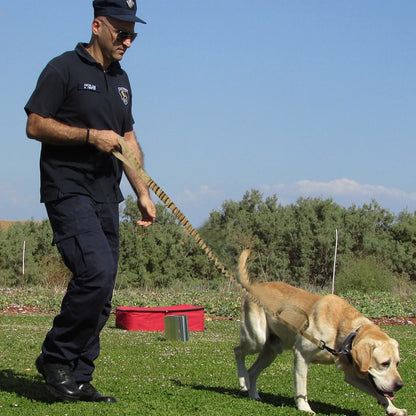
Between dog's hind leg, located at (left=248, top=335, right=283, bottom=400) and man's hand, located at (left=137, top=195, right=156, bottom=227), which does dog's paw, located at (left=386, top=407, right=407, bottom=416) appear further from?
man's hand, located at (left=137, top=195, right=156, bottom=227)

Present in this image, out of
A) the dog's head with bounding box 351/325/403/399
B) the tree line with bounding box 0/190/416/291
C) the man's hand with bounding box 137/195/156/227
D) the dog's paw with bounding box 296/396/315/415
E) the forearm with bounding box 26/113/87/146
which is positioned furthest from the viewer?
the tree line with bounding box 0/190/416/291

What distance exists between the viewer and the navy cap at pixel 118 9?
4855 millimetres

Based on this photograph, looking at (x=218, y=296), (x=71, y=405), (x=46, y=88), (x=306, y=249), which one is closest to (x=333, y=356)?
(x=71, y=405)

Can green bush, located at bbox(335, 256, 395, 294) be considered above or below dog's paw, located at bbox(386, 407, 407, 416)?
below

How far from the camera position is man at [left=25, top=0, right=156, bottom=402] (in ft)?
15.8

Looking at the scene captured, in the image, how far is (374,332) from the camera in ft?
16.8

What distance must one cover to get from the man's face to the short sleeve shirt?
0.52 ft

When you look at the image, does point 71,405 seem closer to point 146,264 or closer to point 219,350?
point 219,350

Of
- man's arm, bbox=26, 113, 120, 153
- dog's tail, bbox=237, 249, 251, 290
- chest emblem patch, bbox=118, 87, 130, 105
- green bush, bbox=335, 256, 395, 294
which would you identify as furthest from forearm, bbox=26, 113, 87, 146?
green bush, bbox=335, 256, 395, 294

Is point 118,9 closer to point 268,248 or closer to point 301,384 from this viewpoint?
point 301,384

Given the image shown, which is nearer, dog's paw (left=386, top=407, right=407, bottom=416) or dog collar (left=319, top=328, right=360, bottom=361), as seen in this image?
dog's paw (left=386, top=407, right=407, bottom=416)

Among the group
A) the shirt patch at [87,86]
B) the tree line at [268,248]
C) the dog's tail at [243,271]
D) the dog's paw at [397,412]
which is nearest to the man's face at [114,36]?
the shirt patch at [87,86]

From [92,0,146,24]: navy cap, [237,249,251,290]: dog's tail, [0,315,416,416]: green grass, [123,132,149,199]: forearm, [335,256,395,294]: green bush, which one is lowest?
[335,256,395,294]: green bush

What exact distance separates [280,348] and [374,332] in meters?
1.36
